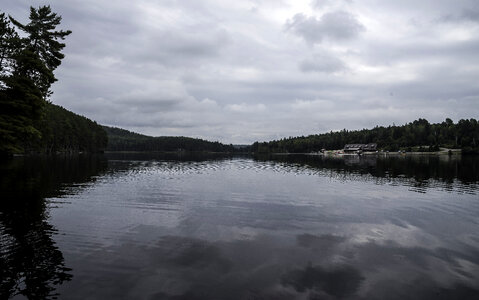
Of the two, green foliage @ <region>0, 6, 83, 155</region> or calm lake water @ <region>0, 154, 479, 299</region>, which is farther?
green foliage @ <region>0, 6, 83, 155</region>

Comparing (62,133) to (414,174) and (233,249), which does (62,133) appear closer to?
(414,174)

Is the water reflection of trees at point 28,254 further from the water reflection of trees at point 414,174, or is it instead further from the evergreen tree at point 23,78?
the water reflection of trees at point 414,174

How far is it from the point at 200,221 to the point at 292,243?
7.97 metres

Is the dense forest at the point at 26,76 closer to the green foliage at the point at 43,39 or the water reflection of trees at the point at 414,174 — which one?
the green foliage at the point at 43,39

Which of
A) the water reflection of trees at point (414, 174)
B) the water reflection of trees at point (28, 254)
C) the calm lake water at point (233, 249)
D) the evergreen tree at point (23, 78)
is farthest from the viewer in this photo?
the water reflection of trees at point (414, 174)

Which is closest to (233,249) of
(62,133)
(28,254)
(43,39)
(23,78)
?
(28,254)

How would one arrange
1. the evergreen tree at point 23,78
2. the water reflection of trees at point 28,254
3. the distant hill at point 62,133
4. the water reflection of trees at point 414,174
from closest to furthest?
the water reflection of trees at point 28,254
the evergreen tree at point 23,78
the water reflection of trees at point 414,174
the distant hill at point 62,133

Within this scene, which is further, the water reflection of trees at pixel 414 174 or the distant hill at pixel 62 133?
the distant hill at pixel 62 133

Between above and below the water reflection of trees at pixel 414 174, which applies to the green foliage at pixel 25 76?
above

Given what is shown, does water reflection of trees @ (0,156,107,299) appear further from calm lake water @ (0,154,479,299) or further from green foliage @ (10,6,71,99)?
green foliage @ (10,6,71,99)

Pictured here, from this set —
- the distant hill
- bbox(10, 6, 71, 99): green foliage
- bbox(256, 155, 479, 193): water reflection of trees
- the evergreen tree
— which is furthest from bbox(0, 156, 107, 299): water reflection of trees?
the distant hill

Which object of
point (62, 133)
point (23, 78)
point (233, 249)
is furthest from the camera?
point (62, 133)

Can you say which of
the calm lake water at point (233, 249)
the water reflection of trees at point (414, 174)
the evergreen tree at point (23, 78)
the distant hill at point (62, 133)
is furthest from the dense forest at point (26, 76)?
the distant hill at point (62, 133)

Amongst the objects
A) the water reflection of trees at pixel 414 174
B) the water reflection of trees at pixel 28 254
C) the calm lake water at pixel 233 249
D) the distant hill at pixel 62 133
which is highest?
the distant hill at pixel 62 133
